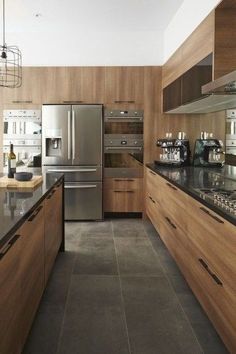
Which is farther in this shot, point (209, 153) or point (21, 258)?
point (209, 153)

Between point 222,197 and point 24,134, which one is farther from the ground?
point 24,134

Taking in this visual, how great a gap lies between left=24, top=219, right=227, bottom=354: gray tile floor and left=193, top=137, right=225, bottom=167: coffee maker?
3.90ft

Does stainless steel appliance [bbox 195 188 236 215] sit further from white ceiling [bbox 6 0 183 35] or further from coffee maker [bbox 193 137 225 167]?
white ceiling [bbox 6 0 183 35]

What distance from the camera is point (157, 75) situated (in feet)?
17.7

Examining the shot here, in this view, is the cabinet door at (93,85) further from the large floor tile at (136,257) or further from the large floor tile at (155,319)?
the large floor tile at (155,319)

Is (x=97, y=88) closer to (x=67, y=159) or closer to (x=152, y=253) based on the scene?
(x=67, y=159)

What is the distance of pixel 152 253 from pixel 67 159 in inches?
84.2

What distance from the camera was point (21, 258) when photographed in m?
1.80

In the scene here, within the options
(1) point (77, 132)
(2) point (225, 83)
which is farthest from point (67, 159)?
(2) point (225, 83)

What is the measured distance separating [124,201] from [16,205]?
3.58 m

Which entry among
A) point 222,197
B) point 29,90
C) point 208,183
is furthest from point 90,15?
point 222,197

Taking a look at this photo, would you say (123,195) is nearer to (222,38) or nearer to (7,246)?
(222,38)

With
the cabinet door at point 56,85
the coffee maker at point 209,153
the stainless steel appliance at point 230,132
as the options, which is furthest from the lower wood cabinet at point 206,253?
the cabinet door at point 56,85

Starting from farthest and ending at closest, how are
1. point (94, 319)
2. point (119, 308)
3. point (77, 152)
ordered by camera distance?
1. point (77, 152)
2. point (119, 308)
3. point (94, 319)
